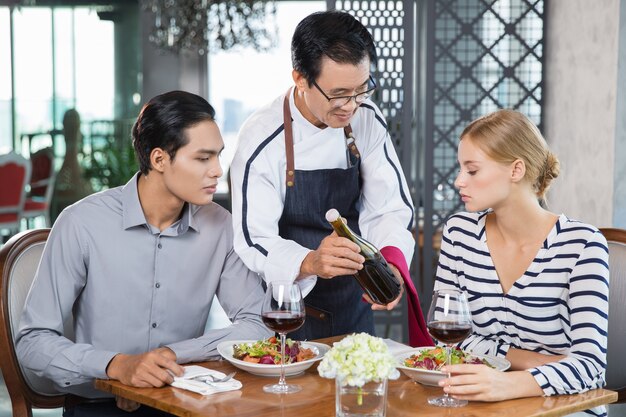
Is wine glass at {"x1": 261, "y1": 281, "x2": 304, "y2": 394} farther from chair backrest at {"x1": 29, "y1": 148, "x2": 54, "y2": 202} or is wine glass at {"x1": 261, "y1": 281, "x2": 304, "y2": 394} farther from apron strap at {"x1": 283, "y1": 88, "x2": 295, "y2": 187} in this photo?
chair backrest at {"x1": 29, "y1": 148, "x2": 54, "y2": 202}

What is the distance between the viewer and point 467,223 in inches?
105

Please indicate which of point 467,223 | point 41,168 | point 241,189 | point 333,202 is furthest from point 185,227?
point 41,168

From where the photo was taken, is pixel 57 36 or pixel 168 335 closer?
pixel 168 335

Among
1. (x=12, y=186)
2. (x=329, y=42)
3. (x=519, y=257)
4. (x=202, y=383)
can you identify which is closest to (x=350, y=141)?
(x=329, y=42)

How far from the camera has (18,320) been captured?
2607mm

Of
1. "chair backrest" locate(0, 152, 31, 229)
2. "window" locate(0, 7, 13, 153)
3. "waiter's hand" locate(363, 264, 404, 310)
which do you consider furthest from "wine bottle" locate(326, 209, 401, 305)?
"window" locate(0, 7, 13, 153)

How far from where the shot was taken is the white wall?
375 cm

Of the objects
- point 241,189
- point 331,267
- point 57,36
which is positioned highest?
point 57,36

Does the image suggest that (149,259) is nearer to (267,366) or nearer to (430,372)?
(267,366)

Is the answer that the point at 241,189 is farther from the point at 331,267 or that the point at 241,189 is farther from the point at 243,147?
the point at 331,267

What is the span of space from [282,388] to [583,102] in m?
2.45

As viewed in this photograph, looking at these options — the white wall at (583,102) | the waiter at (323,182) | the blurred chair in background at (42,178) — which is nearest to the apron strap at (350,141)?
the waiter at (323,182)

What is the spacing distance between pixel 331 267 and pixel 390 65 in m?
2.41

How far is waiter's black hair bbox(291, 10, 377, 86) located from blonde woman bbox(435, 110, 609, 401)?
0.39 meters
